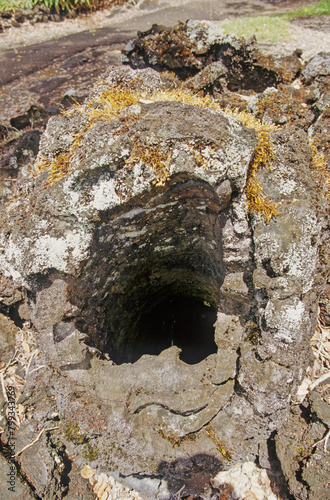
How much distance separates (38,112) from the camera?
5.78m

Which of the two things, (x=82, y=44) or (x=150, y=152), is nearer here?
(x=150, y=152)

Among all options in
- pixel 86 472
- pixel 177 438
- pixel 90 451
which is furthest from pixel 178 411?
pixel 86 472

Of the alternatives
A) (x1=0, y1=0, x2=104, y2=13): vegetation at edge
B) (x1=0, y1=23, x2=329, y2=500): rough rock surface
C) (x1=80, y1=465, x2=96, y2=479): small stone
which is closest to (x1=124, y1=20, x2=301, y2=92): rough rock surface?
(x1=0, y1=23, x2=329, y2=500): rough rock surface

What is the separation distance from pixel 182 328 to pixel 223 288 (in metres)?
3.51

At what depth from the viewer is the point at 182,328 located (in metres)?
5.91

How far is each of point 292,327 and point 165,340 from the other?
12.7 feet

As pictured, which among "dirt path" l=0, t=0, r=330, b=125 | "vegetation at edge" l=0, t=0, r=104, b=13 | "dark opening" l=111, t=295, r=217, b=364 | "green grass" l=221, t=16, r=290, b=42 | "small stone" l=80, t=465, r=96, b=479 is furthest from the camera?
"vegetation at edge" l=0, t=0, r=104, b=13

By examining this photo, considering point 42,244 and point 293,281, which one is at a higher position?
point 42,244

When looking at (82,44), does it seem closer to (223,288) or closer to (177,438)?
(223,288)

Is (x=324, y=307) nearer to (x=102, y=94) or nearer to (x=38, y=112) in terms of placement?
(x=102, y=94)

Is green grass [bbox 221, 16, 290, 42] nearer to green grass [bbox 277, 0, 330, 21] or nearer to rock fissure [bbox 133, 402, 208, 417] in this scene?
green grass [bbox 277, 0, 330, 21]

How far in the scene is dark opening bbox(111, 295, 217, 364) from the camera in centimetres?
521

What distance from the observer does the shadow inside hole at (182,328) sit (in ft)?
17.2

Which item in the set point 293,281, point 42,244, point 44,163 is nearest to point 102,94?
point 44,163
